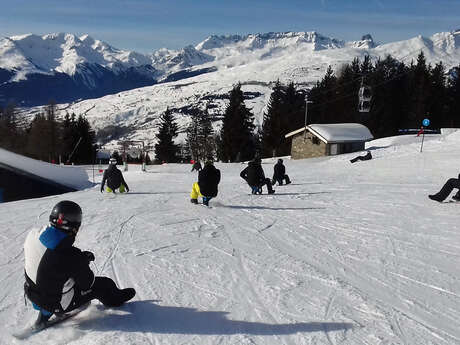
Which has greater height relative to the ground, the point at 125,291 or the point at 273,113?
the point at 273,113

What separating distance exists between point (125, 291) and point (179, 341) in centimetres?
103

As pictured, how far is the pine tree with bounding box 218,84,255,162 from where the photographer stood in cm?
5603

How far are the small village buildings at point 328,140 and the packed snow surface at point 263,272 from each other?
92.1 ft

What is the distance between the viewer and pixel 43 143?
55.3m

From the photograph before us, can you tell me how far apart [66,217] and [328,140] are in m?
37.5

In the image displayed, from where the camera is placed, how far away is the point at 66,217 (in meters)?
3.88

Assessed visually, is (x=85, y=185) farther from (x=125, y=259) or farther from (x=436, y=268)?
(x=436, y=268)

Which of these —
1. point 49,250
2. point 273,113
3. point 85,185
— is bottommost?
point 85,185

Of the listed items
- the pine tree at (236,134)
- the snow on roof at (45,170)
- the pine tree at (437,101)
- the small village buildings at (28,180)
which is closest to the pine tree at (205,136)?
the pine tree at (236,134)

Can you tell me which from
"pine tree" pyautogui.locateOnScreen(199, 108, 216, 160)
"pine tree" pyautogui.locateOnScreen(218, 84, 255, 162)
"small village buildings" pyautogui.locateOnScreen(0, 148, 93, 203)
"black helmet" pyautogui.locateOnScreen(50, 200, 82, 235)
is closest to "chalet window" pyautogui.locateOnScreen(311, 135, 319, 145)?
"pine tree" pyautogui.locateOnScreen(218, 84, 255, 162)

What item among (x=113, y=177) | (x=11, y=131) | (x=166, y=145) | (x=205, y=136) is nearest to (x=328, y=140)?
(x=205, y=136)

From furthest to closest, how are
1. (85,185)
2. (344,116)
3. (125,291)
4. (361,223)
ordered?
(344,116) → (85,185) → (361,223) → (125,291)

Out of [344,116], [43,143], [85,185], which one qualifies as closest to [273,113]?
[344,116]

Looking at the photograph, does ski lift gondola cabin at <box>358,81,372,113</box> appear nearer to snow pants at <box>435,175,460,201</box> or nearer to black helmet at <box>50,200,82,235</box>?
snow pants at <box>435,175,460,201</box>
